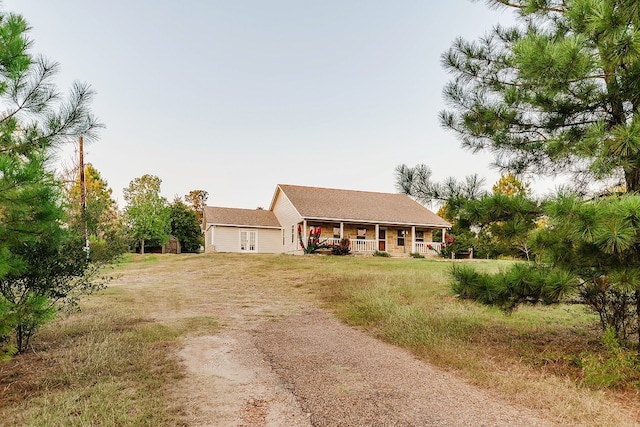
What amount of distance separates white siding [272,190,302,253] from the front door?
5.92 m

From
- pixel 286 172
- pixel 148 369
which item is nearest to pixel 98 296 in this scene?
pixel 148 369

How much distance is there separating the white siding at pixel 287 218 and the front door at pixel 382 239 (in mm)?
5924

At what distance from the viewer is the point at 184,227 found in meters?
41.4

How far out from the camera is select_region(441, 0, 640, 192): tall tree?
4.41 meters

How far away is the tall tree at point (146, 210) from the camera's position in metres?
34.6

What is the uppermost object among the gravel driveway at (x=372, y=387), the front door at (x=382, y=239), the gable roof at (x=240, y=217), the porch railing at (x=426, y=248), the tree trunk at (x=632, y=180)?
the gable roof at (x=240, y=217)

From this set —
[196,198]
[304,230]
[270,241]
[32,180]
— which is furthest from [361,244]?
[196,198]

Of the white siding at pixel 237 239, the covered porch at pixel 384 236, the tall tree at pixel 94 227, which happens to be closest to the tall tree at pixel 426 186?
the tall tree at pixel 94 227

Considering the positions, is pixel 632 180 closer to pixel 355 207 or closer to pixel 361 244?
pixel 361 244

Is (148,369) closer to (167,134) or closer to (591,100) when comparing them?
(591,100)

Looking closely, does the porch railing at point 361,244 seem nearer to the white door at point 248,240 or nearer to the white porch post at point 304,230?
the white porch post at point 304,230

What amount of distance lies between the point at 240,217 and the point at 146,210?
424 inches

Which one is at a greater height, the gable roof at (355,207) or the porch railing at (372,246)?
the gable roof at (355,207)

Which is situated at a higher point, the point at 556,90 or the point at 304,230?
the point at 556,90
